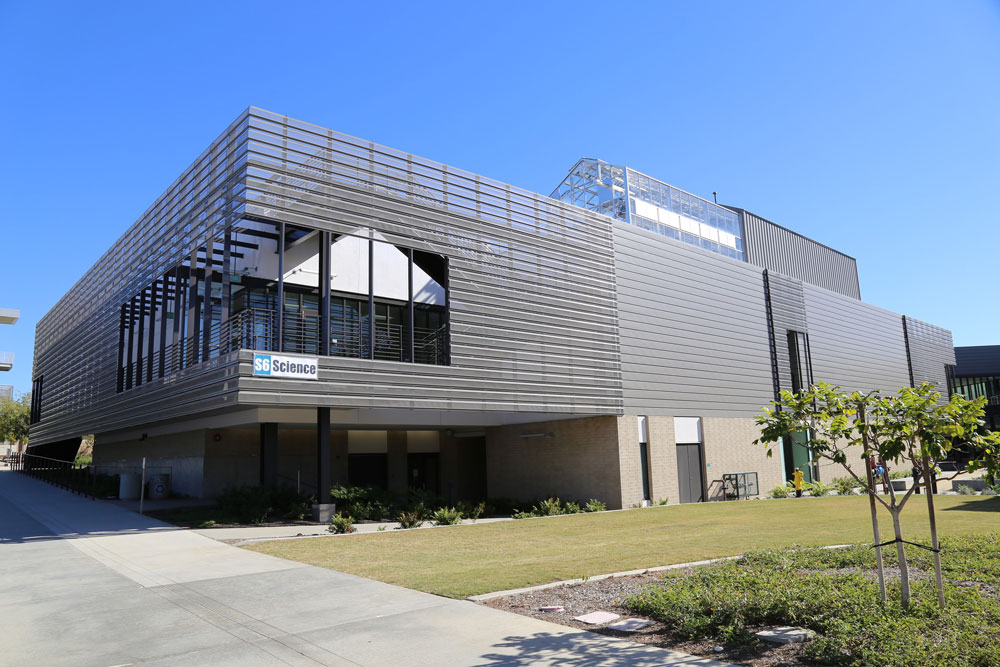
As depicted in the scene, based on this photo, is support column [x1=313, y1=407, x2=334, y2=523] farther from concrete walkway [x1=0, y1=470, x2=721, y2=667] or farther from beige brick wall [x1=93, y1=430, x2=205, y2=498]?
beige brick wall [x1=93, y1=430, x2=205, y2=498]

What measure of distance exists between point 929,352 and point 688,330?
35269 mm

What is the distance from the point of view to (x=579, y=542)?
15.5 metres

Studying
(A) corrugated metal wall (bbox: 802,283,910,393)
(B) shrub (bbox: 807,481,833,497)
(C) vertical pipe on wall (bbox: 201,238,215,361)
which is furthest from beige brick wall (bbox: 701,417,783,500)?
(C) vertical pipe on wall (bbox: 201,238,215,361)

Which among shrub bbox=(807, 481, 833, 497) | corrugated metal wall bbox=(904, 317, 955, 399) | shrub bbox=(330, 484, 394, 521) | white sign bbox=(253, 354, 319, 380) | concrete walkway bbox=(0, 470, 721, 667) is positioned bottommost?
shrub bbox=(807, 481, 833, 497)

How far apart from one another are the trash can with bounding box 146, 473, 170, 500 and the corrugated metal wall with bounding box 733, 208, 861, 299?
106ft

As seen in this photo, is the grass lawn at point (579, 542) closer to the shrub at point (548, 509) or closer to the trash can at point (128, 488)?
the shrub at point (548, 509)

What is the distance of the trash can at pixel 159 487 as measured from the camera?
29.8 meters

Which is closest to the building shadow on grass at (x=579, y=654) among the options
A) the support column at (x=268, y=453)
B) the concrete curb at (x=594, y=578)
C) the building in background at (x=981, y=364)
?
the concrete curb at (x=594, y=578)

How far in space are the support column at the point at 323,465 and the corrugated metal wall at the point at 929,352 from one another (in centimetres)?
4662

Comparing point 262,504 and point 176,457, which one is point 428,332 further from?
point 176,457

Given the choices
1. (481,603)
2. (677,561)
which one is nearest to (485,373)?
(677,561)

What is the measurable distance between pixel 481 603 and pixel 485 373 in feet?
46.6

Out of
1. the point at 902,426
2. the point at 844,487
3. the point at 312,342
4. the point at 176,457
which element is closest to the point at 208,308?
the point at 312,342

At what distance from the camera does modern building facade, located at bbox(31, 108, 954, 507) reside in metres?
20.2
